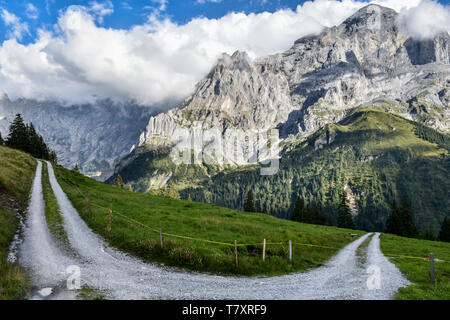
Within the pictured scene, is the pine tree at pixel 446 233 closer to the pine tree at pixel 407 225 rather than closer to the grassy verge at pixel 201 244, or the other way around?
the pine tree at pixel 407 225

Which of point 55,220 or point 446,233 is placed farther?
point 446,233

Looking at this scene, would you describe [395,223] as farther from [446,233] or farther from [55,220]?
[55,220]

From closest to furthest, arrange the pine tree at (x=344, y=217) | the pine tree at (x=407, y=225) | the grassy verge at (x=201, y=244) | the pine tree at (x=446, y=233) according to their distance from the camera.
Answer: the grassy verge at (x=201, y=244) → the pine tree at (x=446, y=233) → the pine tree at (x=407, y=225) → the pine tree at (x=344, y=217)

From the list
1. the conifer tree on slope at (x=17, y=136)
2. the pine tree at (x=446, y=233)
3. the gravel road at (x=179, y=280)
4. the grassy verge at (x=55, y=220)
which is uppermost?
the conifer tree on slope at (x=17, y=136)

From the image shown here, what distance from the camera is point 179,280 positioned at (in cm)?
1418

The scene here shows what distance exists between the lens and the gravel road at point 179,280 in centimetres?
1242

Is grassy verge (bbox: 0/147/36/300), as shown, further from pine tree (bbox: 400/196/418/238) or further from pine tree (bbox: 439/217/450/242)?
pine tree (bbox: 439/217/450/242)

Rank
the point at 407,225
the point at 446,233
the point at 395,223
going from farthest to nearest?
the point at 395,223
the point at 407,225
the point at 446,233

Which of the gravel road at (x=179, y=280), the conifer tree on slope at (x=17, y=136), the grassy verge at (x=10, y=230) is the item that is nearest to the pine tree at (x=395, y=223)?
the gravel road at (x=179, y=280)

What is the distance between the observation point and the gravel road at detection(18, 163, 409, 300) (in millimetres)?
12422

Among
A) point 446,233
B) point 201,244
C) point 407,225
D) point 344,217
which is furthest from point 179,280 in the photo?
point 446,233

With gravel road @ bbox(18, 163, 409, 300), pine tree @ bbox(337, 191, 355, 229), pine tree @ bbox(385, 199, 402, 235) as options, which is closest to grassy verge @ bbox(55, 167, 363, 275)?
gravel road @ bbox(18, 163, 409, 300)
